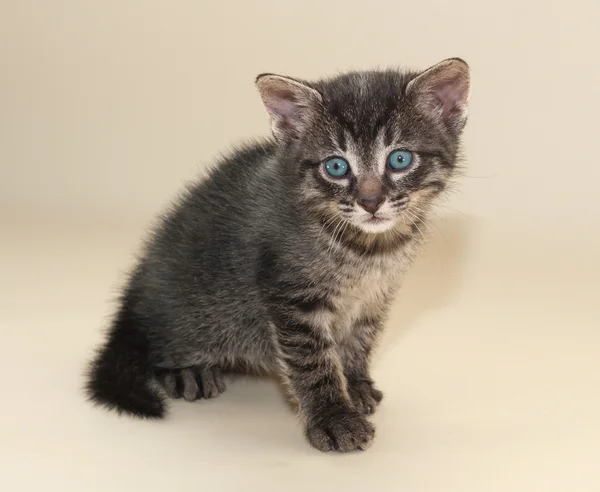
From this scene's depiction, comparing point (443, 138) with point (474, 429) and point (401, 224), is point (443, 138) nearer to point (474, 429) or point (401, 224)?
point (401, 224)

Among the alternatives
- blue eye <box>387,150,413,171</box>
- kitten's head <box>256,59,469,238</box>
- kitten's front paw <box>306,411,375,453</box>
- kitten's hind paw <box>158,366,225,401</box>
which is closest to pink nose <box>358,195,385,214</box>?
kitten's head <box>256,59,469,238</box>

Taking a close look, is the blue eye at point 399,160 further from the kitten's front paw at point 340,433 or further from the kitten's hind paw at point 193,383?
the kitten's hind paw at point 193,383

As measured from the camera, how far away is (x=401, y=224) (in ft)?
8.29

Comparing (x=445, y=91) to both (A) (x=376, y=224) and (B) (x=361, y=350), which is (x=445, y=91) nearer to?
(A) (x=376, y=224)

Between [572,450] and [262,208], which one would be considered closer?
[572,450]

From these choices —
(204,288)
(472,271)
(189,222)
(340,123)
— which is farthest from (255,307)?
(472,271)

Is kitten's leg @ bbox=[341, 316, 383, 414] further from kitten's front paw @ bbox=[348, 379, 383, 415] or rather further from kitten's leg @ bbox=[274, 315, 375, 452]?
kitten's leg @ bbox=[274, 315, 375, 452]

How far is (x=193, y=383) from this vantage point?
275 centimetres

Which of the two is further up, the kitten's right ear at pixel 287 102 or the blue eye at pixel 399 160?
the kitten's right ear at pixel 287 102

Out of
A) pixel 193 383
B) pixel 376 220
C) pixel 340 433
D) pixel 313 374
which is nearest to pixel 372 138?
pixel 376 220

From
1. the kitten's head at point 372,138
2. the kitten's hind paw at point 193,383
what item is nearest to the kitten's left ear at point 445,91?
the kitten's head at point 372,138

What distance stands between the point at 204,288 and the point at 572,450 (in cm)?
116

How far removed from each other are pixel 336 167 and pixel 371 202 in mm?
165

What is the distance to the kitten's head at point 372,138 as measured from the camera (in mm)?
2297
